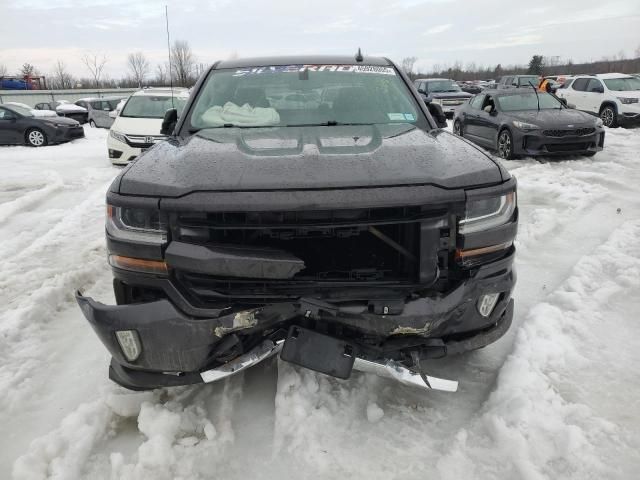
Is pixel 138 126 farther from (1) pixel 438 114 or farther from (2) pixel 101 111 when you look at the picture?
(2) pixel 101 111

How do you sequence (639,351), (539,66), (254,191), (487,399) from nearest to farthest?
(254,191) < (487,399) < (639,351) < (539,66)

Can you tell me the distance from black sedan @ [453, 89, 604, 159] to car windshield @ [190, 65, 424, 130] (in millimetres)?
7119

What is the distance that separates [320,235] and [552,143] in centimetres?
896

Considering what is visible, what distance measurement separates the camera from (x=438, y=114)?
3.64 m

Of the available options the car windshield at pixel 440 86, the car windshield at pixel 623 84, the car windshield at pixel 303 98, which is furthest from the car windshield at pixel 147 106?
the car windshield at pixel 623 84

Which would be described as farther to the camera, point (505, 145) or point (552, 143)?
point (505, 145)

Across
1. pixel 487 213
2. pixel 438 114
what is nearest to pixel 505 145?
pixel 438 114

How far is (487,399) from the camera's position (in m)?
2.44

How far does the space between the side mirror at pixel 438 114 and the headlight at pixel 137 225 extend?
2.24 metres

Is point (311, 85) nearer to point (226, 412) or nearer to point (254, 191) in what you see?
point (254, 191)

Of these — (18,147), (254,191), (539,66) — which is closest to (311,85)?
(254,191)

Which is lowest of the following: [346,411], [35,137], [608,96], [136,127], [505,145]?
[346,411]

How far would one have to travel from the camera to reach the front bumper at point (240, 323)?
2002 mm

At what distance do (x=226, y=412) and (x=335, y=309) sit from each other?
83cm
